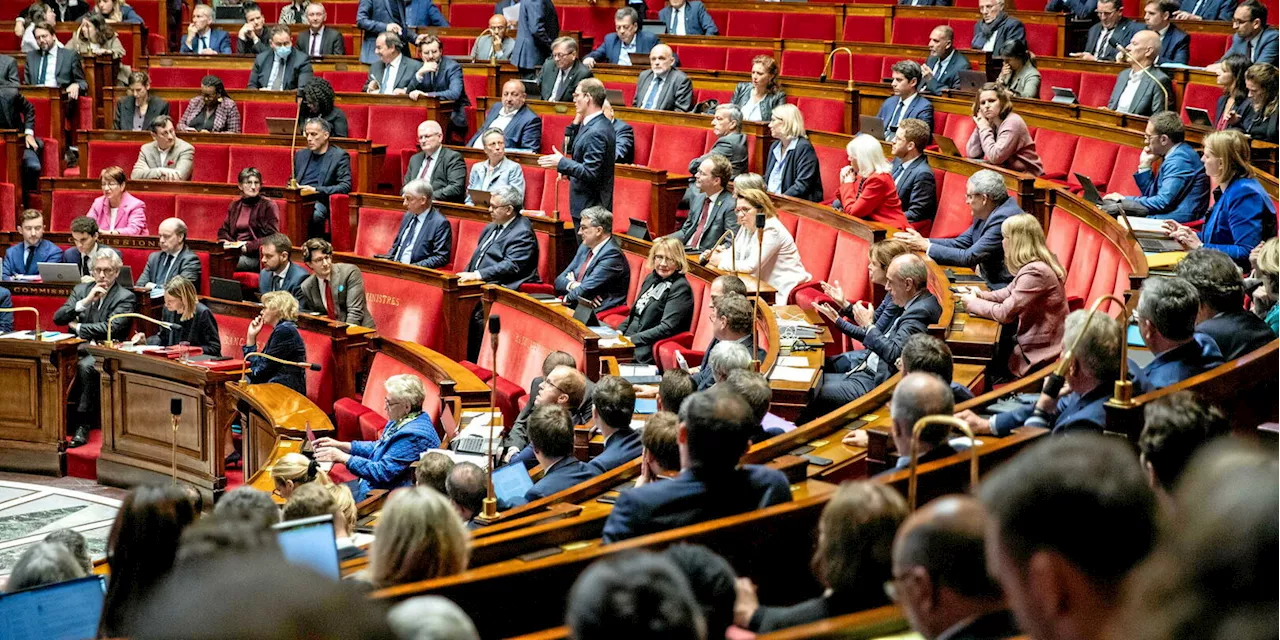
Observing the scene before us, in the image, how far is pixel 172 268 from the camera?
5.82 metres

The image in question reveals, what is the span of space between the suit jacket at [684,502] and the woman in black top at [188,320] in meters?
3.65

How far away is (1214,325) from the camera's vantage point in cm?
263

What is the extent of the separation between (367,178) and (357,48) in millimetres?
1787

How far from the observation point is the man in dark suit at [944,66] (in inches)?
247

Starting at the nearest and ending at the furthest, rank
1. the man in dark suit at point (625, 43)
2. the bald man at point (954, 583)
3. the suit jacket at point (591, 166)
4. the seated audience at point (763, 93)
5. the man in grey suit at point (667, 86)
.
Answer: the bald man at point (954, 583), the suit jacket at point (591, 166), the seated audience at point (763, 93), the man in grey suit at point (667, 86), the man in dark suit at point (625, 43)

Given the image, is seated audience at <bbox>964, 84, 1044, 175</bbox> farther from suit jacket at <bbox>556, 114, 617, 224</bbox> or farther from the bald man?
the bald man

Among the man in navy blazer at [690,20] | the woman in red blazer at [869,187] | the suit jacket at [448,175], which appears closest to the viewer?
the woman in red blazer at [869,187]

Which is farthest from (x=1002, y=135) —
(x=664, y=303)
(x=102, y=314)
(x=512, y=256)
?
(x=102, y=314)

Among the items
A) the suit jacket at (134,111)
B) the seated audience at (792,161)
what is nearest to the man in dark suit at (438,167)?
the seated audience at (792,161)

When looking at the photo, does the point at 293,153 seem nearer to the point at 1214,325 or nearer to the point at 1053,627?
the point at 1214,325

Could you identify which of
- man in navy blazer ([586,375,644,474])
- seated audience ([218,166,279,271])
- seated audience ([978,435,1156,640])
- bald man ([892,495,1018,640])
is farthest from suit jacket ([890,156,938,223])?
seated audience ([978,435,1156,640])

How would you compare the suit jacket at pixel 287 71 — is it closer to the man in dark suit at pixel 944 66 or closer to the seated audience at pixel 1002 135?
the man in dark suit at pixel 944 66

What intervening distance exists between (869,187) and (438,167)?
2.21 m

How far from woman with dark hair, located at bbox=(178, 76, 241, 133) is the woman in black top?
1.88 meters
